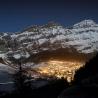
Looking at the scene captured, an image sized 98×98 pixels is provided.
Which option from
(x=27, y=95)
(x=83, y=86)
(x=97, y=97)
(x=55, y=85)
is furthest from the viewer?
(x=55, y=85)

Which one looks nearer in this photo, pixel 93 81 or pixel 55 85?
pixel 93 81

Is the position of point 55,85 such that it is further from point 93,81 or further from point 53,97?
point 93,81

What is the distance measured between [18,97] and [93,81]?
123ft

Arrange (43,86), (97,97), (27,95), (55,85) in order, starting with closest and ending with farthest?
(97,97) < (27,95) < (55,85) < (43,86)

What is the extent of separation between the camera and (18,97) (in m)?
64.0

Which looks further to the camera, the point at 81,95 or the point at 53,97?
the point at 53,97

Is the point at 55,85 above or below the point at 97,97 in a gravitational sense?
above

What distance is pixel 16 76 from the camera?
6588 centimetres

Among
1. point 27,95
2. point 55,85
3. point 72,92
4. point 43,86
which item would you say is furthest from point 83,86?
point 43,86

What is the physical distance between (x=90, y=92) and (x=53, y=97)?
40182 mm

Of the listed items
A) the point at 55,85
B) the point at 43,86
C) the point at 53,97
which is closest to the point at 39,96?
the point at 53,97

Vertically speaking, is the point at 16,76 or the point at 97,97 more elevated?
the point at 16,76

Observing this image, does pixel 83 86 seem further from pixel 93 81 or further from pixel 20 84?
pixel 20 84

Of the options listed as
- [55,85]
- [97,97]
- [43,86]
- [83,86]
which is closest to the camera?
[97,97]
